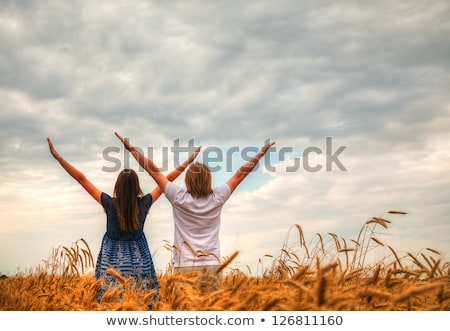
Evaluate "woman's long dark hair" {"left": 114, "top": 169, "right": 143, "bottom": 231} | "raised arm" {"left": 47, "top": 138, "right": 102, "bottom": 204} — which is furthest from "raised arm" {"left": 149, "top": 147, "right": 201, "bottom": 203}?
"raised arm" {"left": 47, "top": 138, "right": 102, "bottom": 204}

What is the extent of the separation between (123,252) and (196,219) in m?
0.81

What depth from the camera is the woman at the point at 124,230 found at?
4926 mm

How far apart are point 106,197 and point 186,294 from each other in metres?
2.08

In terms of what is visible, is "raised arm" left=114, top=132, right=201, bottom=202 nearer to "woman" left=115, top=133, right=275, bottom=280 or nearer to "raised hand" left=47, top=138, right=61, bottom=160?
"woman" left=115, top=133, right=275, bottom=280

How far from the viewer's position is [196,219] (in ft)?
16.5

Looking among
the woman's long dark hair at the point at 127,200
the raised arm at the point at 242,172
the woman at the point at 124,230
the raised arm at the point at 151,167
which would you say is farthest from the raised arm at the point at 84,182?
the raised arm at the point at 242,172

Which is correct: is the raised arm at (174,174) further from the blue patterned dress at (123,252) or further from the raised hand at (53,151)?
the raised hand at (53,151)

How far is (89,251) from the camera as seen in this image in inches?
236

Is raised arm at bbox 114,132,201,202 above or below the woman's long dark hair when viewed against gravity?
above

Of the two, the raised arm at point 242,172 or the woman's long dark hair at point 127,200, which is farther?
the raised arm at point 242,172

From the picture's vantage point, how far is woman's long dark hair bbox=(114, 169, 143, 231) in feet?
16.1
